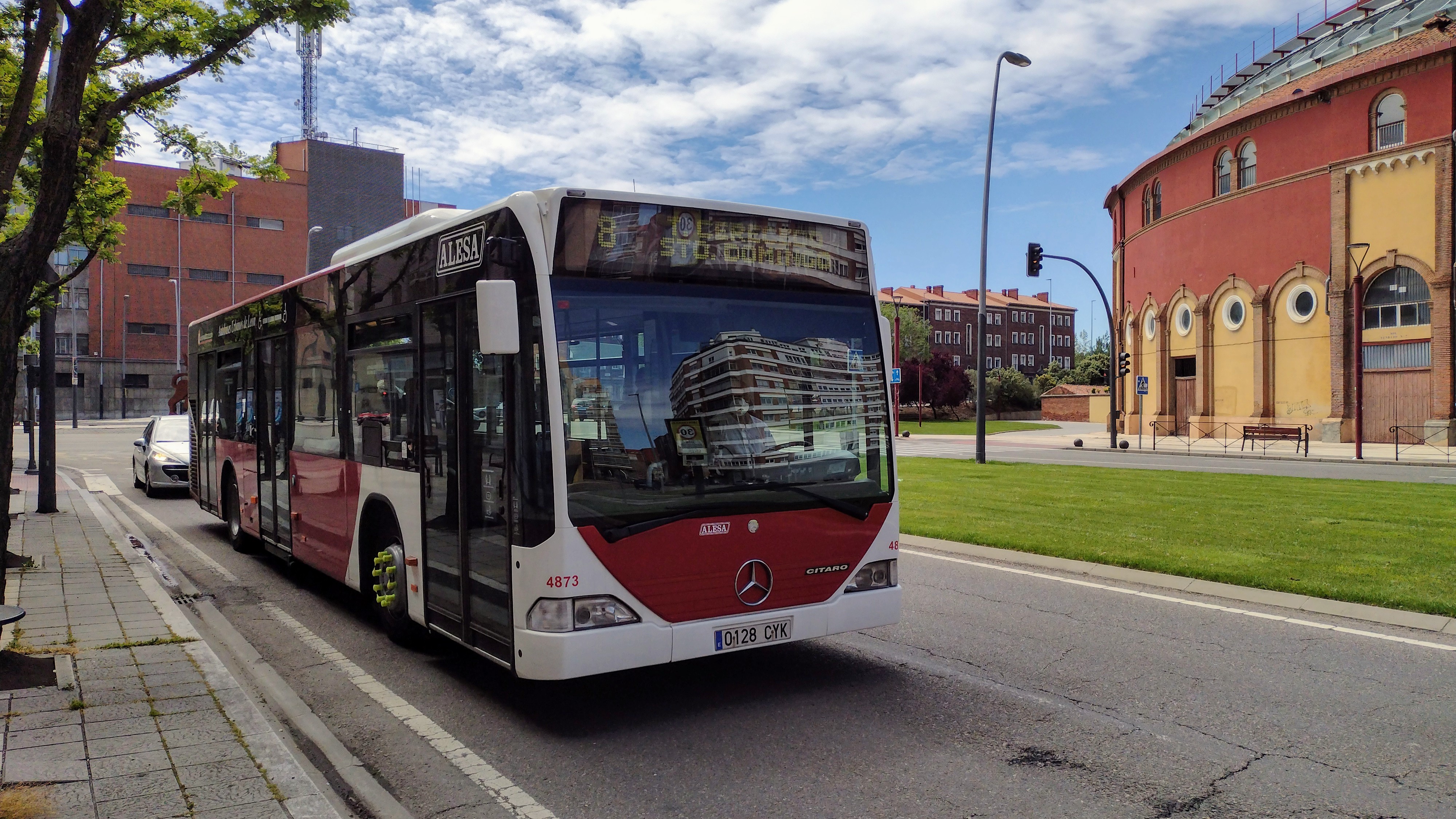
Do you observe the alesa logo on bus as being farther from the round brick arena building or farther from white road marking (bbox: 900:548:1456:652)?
the round brick arena building

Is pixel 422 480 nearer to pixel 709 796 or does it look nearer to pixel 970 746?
pixel 709 796

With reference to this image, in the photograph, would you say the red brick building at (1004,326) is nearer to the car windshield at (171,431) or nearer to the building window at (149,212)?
the building window at (149,212)

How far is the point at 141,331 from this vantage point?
78500 mm

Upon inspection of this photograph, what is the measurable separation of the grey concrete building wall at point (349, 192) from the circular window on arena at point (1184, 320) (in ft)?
206

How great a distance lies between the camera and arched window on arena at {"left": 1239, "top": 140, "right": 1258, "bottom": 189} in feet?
148

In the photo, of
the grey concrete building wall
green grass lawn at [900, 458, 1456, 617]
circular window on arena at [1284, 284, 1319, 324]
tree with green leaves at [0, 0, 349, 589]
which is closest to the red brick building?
the grey concrete building wall

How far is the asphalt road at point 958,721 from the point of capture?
438cm

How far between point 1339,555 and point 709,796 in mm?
8585

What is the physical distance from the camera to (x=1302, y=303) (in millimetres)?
42406

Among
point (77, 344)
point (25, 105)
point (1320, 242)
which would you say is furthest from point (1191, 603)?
point (77, 344)

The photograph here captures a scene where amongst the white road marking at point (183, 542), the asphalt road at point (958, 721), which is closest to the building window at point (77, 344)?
the white road marking at point (183, 542)

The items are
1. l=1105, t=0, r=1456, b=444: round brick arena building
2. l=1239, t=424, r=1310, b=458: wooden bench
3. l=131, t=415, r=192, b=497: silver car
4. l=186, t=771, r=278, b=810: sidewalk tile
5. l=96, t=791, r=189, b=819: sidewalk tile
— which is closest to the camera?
l=96, t=791, r=189, b=819: sidewalk tile

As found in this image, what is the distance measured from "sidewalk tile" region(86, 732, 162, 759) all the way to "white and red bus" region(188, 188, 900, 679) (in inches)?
63.9

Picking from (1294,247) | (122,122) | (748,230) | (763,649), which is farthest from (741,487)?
(1294,247)
